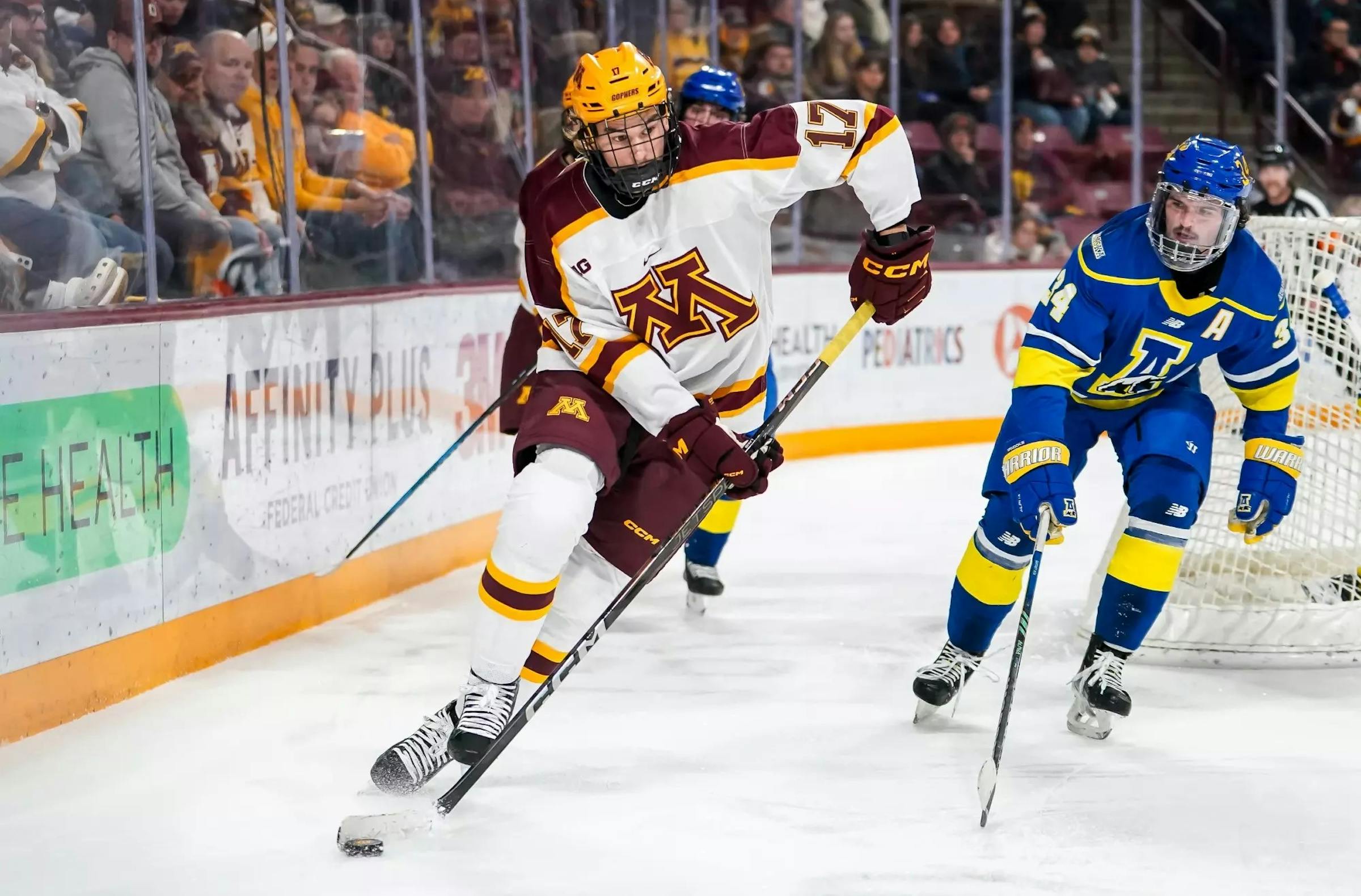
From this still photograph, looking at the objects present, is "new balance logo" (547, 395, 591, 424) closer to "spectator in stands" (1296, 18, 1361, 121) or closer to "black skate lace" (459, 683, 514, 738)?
"black skate lace" (459, 683, 514, 738)

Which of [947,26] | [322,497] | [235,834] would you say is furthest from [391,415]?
[947,26]

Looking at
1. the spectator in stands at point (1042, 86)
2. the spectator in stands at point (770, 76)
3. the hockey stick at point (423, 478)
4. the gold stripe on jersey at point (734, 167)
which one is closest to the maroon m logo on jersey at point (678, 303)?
the gold stripe on jersey at point (734, 167)

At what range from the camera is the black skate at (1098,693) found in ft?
8.90

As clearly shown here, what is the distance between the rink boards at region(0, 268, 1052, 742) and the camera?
284cm

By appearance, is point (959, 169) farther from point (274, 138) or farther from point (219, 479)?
point (219, 479)

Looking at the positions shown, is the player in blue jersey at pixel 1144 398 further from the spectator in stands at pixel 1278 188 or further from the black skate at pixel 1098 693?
the spectator in stands at pixel 1278 188

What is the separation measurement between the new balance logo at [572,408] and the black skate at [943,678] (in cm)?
81

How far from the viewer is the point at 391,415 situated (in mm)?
4219

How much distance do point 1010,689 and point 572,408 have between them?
0.84 meters

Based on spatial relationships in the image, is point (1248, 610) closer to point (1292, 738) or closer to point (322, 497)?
point (1292, 738)

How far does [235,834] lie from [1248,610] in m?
2.09

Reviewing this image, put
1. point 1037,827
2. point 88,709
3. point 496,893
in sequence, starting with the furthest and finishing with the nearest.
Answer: point 88,709, point 1037,827, point 496,893

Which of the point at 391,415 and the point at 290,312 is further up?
the point at 290,312

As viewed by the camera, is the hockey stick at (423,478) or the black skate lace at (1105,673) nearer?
the black skate lace at (1105,673)
